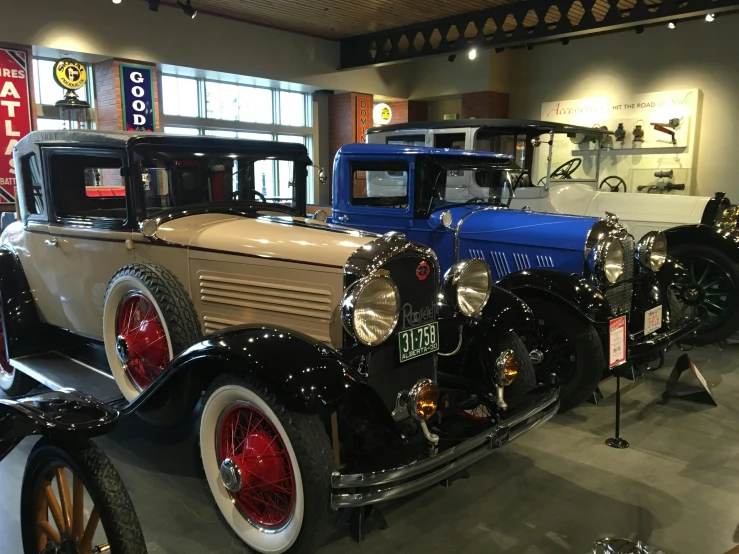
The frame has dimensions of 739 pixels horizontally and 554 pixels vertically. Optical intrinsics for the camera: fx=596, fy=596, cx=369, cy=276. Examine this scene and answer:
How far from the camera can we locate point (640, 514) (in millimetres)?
2730

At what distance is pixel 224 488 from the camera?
8.20ft

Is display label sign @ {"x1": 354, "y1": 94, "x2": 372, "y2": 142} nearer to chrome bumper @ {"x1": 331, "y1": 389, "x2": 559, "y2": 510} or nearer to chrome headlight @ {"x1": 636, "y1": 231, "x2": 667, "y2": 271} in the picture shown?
chrome headlight @ {"x1": 636, "y1": 231, "x2": 667, "y2": 271}

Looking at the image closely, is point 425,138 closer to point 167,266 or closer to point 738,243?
point 738,243

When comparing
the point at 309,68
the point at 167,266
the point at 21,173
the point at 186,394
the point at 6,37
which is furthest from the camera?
the point at 309,68

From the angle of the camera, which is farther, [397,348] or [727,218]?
[727,218]

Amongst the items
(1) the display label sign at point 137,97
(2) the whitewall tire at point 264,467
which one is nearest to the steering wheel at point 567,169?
(2) the whitewall tire at point 264,467

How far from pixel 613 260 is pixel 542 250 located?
0.49 meters

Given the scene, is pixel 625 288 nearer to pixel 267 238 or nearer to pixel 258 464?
pixel 267 238

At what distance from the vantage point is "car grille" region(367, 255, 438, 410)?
2.50m

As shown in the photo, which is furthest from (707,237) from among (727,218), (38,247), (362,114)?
(362,114)

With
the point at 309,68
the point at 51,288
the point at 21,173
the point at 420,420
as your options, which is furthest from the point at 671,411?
the point at 309,68

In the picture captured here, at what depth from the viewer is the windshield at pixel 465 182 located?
466 cm

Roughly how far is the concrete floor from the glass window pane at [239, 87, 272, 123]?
10.00 m

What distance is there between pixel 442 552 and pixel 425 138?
546 cm
